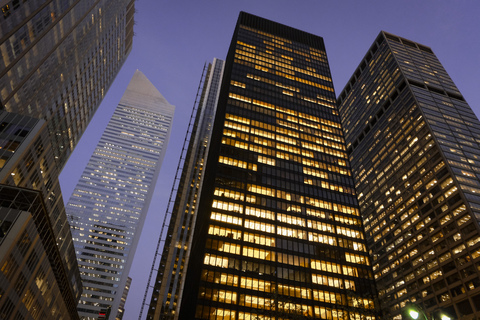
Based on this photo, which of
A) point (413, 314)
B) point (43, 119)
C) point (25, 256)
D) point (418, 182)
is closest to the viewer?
point (413, 314)

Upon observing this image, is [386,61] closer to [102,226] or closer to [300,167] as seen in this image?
[300,167]

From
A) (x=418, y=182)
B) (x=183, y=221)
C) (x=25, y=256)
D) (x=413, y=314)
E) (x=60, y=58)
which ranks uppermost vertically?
(x=418, y=182)

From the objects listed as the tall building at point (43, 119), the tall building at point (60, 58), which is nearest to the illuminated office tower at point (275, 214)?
the tall building at point (43, 119)

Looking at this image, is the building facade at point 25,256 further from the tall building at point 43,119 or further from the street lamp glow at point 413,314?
the street lamp glow at point 413,314

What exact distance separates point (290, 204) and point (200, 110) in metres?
113

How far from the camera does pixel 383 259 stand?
132 m

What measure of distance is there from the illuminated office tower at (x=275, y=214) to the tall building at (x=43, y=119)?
1163 inches

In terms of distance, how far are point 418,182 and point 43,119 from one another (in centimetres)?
12040

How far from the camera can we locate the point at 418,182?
124688 millimetres

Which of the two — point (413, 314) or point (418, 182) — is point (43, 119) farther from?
point (418, 182)

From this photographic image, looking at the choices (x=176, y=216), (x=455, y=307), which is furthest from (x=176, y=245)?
(x=455, y=307)

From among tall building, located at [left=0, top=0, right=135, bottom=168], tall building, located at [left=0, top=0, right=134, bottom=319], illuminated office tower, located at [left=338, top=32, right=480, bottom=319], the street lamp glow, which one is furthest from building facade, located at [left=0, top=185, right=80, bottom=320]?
illuminated office tower, located at [left=338, top=32, right=480, bottom=319]

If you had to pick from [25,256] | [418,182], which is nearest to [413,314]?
[25,256]

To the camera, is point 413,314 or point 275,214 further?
point 275,214
